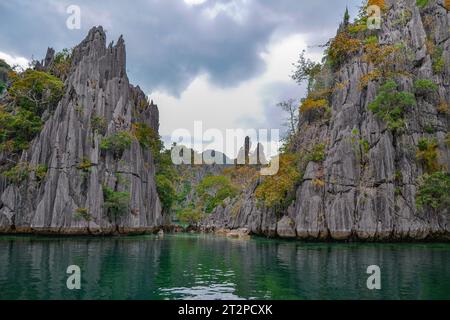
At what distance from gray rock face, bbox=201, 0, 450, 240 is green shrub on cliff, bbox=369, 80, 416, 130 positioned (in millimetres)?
873

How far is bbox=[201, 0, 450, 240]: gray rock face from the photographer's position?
40562mm

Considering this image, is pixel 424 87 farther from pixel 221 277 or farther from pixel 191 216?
pixel 191 216

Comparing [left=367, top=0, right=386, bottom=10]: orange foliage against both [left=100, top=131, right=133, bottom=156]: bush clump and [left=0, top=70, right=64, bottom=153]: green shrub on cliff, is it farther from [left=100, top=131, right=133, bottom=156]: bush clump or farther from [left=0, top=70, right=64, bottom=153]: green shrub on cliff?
[left=0, top=70, right=64, bottom=153]: green shrub on cliff

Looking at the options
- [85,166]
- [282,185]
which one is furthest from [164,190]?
[282,185]

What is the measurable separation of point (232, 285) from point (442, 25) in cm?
5037

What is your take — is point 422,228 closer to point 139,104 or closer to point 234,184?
point 139,104

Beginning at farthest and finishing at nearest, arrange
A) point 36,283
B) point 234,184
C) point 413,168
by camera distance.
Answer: point 234,184
point 413,168
point 36,283

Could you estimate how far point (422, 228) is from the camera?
40094 millimetres

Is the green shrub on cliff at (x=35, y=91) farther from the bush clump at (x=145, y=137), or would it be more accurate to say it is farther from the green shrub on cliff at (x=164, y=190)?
the green shrub on cliff at (x=164, y=190)

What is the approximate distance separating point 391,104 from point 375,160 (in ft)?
24.7

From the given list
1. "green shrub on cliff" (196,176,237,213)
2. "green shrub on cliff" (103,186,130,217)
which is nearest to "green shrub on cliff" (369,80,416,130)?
"green shrub on cliff" (103,186,130,217)

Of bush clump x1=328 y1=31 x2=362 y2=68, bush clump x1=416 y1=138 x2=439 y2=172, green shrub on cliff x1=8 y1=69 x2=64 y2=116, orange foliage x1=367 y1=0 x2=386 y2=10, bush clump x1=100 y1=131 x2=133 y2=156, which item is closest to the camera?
bush clump x1=416 y1=138 x2=439 y2=172

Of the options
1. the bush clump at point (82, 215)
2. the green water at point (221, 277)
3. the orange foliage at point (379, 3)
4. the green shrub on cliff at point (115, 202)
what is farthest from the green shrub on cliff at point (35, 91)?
the orange foliage at point (379, 3)
